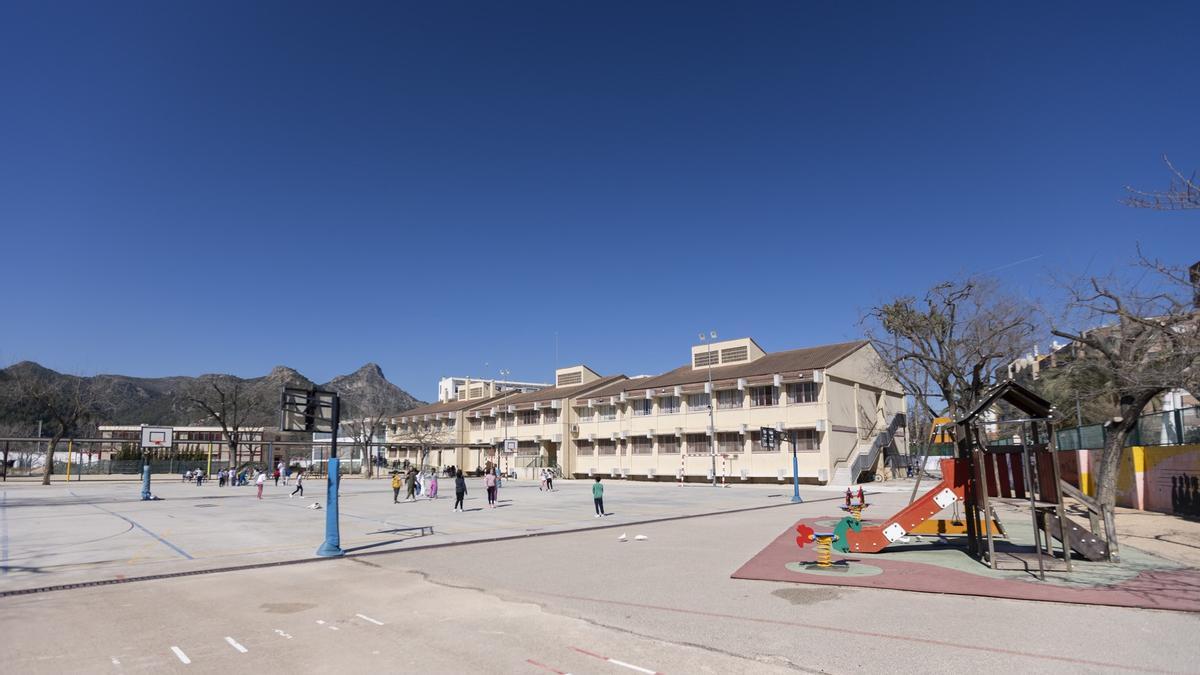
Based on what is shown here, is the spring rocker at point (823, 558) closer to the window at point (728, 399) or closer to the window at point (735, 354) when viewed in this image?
the window at point (728, 399)

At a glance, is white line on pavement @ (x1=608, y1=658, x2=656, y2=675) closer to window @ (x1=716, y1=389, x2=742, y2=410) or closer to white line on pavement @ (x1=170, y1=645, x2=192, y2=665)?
white line on pavement @ (x1=170, y1=645, x2=192, y2=665)

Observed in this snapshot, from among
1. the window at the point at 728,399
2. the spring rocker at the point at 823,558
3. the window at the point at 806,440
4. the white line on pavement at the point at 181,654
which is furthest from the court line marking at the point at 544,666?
the window at the point at 728,399

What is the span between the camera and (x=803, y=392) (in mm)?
53438

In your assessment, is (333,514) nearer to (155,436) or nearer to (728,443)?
(728,443)

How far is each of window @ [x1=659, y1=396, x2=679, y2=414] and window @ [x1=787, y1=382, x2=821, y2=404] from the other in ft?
37.8

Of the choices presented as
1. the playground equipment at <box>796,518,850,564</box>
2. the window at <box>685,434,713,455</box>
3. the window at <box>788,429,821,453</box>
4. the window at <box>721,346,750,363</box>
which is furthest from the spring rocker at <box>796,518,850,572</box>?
the window at <box>721,346,750,363</box>

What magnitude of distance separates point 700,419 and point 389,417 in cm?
6131

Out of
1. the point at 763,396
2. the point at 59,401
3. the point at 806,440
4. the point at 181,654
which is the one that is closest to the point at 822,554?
the point at 181,654

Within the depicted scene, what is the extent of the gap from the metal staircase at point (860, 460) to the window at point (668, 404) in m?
15.9

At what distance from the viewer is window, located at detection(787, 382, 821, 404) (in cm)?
5272

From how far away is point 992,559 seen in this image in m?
12.1

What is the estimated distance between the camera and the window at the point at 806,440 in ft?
171

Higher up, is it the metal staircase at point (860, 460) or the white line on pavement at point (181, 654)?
the white line on pavement at point (181, 654)

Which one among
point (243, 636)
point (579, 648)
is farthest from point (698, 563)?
point (243, 636)
